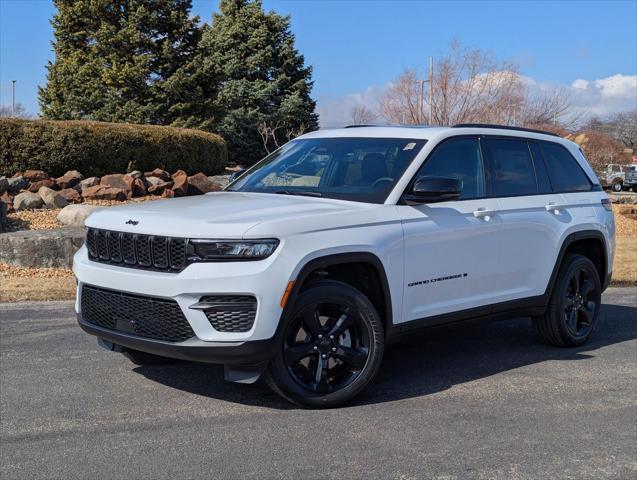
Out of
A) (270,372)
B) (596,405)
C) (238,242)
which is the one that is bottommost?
(596,405)

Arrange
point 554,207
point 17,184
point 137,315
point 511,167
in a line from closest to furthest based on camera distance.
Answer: point 137,315, point 511,167, point 554,207, point 17,184

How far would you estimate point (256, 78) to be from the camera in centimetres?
3762

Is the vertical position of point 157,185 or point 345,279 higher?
point 157,185

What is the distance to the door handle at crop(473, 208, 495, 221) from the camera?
6.30 m

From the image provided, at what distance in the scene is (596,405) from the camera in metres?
5.70

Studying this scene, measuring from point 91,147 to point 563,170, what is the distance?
1177cm

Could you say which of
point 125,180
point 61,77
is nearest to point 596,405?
point 125,180

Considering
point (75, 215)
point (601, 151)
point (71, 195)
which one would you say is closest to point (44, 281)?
point (75, 215)

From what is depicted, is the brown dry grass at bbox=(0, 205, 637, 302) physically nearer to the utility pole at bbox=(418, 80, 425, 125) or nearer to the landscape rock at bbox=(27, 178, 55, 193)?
the landscape rock at bbox=(27, 178, 55, 193)

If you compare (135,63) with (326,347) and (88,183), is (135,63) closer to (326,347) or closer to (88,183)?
(88,183)

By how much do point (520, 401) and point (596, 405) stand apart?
0.52m

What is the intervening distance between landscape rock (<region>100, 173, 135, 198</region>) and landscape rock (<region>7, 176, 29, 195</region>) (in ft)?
4.55

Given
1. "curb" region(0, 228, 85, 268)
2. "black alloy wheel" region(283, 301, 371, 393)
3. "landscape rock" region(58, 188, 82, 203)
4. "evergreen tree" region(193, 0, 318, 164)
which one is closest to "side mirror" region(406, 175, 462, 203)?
"black alloy wheel" region(283, 301, 371, 393)

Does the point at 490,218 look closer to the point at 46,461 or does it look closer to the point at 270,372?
the point at 270,372
